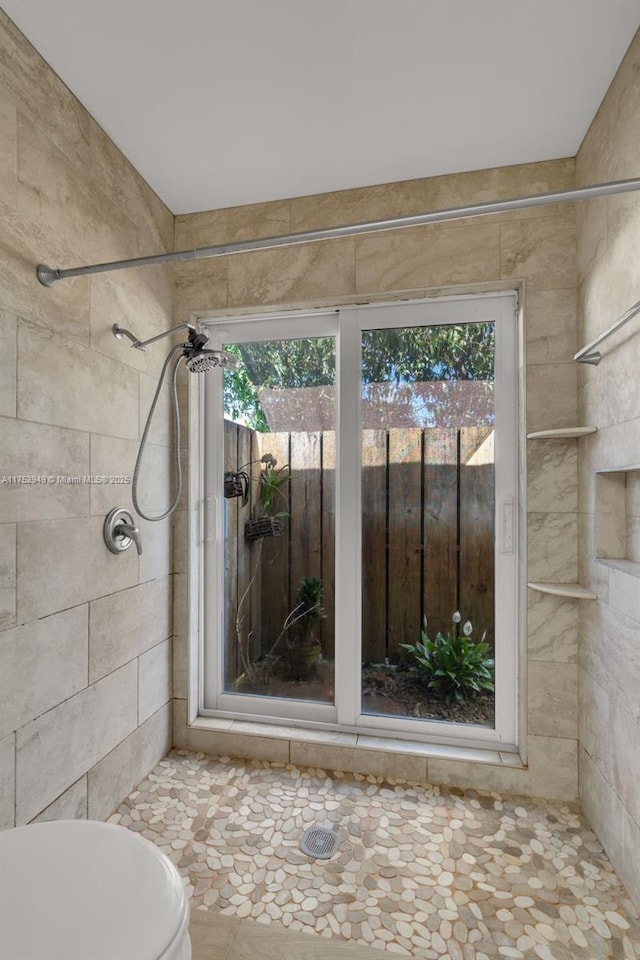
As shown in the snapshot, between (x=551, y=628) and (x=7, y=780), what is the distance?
5.77ft

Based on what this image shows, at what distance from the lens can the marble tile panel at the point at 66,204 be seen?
1.26 metres

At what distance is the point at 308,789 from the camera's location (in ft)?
5.66

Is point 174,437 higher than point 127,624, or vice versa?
point 174,437

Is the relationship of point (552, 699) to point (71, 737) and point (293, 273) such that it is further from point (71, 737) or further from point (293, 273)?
point (293, 273)

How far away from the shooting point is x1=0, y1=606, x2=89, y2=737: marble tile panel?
1.19m

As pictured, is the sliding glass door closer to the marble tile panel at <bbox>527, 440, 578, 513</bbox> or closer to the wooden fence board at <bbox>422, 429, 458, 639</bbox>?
the wooden fence board at <bbox>422, 429, 458, 639</bbox>

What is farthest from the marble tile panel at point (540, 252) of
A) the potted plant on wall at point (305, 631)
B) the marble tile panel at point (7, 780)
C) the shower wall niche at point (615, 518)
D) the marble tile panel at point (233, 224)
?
the marble tile panel at point (7, 780)

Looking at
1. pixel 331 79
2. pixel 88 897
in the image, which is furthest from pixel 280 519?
pixel 331 79

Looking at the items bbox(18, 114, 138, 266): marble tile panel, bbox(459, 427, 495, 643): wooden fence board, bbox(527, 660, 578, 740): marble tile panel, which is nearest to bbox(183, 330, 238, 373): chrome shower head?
bbox(18, 114, 138, 266): marble tile panel

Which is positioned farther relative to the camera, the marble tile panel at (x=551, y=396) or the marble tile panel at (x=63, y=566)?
the marble tile panel at (x=551, y=396)

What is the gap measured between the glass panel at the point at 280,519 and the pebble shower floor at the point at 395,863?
16.8 inches

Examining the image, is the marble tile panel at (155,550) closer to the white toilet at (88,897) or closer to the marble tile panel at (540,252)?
the white toilet at (88,897)

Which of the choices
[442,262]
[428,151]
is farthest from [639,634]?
[428,151]

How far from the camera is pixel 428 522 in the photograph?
1894 millimetres
